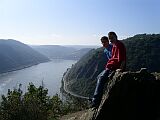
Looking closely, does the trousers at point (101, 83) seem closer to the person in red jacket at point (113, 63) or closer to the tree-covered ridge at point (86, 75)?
the person in red jacket at point (113, 63)

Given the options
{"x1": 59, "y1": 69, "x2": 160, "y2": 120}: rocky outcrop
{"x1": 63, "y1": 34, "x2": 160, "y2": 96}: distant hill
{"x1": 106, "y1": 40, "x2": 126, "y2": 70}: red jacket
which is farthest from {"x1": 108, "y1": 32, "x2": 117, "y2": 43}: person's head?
{"x1": 63, "y1": 34, "x2": 160, "y2": 96}: distant hill

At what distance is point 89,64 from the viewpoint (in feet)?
545

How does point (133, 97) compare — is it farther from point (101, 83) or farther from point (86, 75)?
point (86, 75)

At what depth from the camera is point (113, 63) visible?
32.2ft

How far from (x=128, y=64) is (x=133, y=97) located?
400ft

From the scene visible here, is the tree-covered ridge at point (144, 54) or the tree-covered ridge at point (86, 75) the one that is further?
the tree-covered ridge at point (86, 75)

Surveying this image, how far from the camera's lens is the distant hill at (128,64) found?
424 ft

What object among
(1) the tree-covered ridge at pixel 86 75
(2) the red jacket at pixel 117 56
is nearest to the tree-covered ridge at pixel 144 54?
(1) the tree-covered ridge at pixel 86 75

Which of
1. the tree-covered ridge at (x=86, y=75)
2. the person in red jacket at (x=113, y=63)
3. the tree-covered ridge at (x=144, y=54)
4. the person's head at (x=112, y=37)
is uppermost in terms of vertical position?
the person's head at (x=112, y=37)

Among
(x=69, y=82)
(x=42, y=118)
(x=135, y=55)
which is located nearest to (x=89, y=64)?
(x=69, y=82)

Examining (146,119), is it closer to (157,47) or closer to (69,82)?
(157,47)

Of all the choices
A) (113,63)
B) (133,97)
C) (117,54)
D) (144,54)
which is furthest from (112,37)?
(144,54)

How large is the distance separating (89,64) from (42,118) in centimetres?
14387

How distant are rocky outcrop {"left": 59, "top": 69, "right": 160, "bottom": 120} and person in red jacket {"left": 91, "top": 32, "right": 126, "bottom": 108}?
445mm
